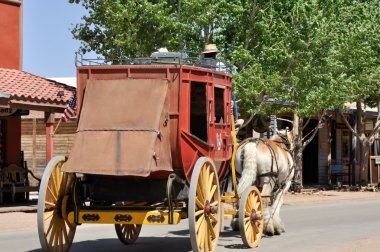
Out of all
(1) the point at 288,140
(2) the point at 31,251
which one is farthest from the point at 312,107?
(2) the point at 31,251

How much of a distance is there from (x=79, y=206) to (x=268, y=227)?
460 cm

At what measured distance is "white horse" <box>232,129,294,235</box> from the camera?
48.3 ft

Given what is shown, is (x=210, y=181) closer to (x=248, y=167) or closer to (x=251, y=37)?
(x=248, y=167)

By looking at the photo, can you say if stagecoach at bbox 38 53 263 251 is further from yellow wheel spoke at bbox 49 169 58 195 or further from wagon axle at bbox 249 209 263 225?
wagon axle at bbox 249 209 263 225

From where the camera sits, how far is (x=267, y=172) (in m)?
Result: 15.3

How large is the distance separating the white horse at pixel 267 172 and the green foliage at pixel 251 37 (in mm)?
8082

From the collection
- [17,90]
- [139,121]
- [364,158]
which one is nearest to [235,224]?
[139,121]

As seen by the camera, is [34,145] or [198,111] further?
[34,145]

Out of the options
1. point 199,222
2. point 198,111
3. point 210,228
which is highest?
point 198,111

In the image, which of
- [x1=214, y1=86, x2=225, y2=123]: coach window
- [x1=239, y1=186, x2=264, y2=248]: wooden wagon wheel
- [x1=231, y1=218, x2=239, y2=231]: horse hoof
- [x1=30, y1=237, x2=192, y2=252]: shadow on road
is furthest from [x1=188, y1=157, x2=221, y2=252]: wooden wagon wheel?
[x1=231, y1=218, x2=239, y2=231]: horse hoof

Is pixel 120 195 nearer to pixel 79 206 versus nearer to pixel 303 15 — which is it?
pixel 79 206

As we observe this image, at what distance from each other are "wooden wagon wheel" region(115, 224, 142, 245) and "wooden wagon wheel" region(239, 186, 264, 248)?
6.74 feet

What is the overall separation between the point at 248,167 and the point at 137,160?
164 inches

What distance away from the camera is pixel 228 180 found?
1418 centimetres
